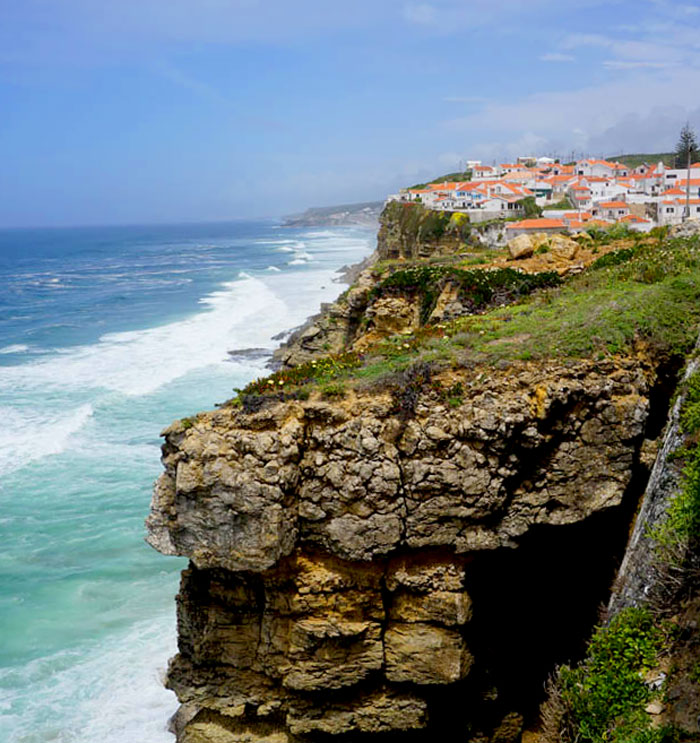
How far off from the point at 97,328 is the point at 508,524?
2074 inches

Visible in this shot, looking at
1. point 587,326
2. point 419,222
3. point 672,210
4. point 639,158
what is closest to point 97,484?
point 587,326

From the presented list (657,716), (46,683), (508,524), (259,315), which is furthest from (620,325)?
(259,315)

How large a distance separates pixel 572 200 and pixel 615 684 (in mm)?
67213

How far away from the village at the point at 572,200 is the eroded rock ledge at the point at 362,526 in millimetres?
35545

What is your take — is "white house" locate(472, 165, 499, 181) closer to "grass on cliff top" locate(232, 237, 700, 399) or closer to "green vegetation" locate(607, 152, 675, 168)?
"green vegetation" locate(607, 152, 675, 168)

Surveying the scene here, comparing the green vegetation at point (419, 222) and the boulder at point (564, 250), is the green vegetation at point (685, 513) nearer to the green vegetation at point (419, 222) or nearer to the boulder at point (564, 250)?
the boulder at point (564, 250)

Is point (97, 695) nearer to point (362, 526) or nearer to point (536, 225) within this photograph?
point (362, 526)

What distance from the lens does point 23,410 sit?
35.5 m

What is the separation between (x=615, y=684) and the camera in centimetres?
883

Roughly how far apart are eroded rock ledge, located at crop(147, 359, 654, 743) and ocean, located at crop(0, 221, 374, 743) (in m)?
4.47

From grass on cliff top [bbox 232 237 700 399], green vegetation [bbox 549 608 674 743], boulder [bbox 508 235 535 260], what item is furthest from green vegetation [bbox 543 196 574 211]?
green vegetation [bbox 549 608 674 743]

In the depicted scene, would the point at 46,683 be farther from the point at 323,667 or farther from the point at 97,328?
the point at 97,328

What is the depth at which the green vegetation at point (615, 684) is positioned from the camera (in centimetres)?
848

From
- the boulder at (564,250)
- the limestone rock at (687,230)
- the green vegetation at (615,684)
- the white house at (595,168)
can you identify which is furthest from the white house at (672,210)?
the green vegetation at (615,684)
